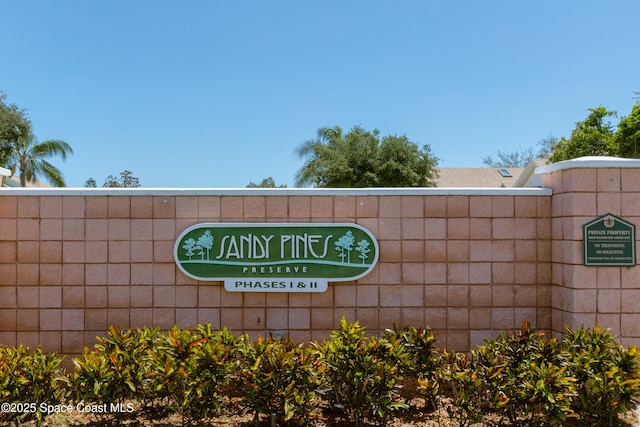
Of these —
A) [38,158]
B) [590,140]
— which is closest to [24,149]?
[38,158]

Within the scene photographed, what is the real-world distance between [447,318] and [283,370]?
2532 millimetres

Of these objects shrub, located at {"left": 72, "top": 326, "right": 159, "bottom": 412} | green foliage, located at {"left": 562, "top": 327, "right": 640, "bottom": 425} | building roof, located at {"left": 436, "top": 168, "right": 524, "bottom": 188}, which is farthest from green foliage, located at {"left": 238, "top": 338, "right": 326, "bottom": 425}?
building roof, located at {"left": 436, "top": 168, "right": 524, "bottom": 188}

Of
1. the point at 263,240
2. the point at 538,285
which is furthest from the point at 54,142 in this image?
the point at 538,285

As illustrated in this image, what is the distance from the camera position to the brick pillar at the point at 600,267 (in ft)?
20.5

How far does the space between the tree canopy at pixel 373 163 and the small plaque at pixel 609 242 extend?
58.7 feet

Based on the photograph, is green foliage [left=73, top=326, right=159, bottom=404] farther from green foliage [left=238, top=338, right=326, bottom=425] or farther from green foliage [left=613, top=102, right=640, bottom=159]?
green foliage [left=613, top=102, right=640, bottom=159]

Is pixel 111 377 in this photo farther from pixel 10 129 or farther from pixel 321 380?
pixel 10 129

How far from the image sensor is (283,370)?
5.00 metres

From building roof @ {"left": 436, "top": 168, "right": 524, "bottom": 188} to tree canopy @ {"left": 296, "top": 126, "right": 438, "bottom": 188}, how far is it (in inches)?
187

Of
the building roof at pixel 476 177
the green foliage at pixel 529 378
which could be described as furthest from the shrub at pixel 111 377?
the building roof at pixel 476 177

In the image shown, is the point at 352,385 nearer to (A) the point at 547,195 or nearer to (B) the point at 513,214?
(B) the point at 513,214

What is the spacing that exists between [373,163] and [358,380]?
2034 cm

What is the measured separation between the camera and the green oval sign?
6598 mm

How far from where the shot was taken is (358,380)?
Answer: 199 inches
